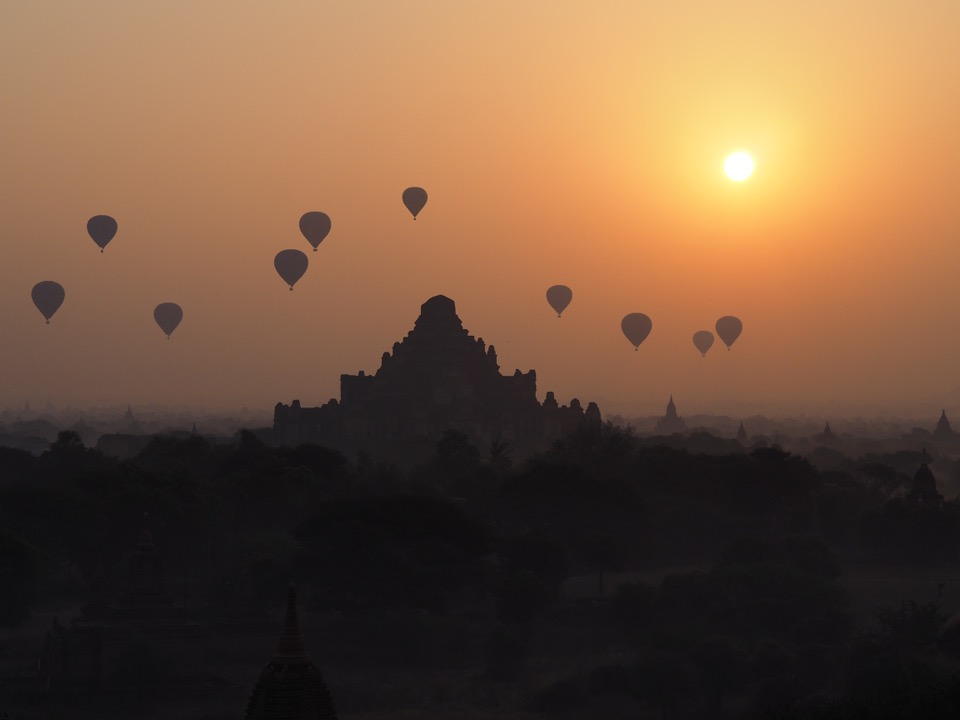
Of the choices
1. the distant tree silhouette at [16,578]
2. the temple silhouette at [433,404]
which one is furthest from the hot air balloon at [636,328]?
the distant tree silhouette at [16,578]

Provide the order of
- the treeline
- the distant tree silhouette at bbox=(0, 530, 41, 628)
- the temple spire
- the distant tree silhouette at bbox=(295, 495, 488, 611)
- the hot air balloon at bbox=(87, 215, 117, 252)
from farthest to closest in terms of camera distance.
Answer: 1. the hot air balloon at bbox=(87, 215, 117, 252)
2. the distant tree silhouette at bbox=(295, 495, 488, 611)
3. the distant tree silhouette at bbox=(0, 530, 41, 628)
4. the treeline
5. the temple spire

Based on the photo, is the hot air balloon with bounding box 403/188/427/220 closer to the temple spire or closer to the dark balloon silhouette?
the dark balloon silhouette

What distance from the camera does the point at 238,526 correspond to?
306 ft

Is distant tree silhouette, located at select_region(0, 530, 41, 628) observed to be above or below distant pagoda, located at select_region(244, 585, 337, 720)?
above

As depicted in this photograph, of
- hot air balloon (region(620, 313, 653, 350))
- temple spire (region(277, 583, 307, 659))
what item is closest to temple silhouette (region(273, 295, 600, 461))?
hot air balloon (region(620, 313, 653, 350))

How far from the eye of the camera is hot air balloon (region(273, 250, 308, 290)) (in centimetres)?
13175

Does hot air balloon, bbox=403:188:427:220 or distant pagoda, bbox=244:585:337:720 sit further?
hot air balloon, bbox=403:188:427:220

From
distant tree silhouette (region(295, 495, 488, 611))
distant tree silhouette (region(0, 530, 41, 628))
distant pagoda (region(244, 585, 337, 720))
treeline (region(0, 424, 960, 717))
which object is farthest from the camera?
distant tree silhouette (region(295, 495, 488, 611))

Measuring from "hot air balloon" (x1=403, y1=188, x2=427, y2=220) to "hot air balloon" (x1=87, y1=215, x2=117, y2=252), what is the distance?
1689 cm

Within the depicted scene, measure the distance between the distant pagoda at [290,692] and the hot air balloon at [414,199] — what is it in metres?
96.7

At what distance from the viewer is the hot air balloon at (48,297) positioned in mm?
133375

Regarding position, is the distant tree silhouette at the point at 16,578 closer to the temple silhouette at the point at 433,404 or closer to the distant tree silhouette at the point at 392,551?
the distant tree silhouette at the point at 392,551

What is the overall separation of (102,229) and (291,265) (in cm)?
1126

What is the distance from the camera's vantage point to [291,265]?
13225cm
